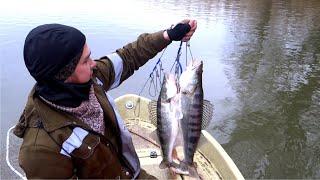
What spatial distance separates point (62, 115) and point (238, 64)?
8.13m

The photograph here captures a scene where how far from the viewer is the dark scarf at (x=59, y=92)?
8.21 feet

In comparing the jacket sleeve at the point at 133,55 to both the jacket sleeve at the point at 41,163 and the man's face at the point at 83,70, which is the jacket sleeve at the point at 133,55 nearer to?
the man's face at the point at 83,70

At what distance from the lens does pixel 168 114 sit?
3.39 meters

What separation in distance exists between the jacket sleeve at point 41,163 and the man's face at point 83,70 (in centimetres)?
44

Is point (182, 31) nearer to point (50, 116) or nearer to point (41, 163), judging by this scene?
point (50, 116)

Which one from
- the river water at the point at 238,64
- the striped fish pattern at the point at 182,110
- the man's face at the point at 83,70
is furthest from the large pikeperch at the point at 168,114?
the river water at the point at 238,64

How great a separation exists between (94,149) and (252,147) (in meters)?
4.35

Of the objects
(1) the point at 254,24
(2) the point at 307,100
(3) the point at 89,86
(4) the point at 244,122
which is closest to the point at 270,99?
(2) the point at 307,100

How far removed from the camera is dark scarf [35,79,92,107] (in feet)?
8.21

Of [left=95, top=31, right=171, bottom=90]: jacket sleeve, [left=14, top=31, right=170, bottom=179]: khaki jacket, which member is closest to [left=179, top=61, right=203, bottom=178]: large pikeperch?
[left=95, top=31, right=171, bottom=90]: jacket sleeve

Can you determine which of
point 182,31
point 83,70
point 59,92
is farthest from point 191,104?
point 59,92

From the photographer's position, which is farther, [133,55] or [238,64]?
[238,64]

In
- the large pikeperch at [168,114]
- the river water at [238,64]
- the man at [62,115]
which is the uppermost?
the man at [62,115]

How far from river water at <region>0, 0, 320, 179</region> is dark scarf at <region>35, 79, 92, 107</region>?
134 inches
